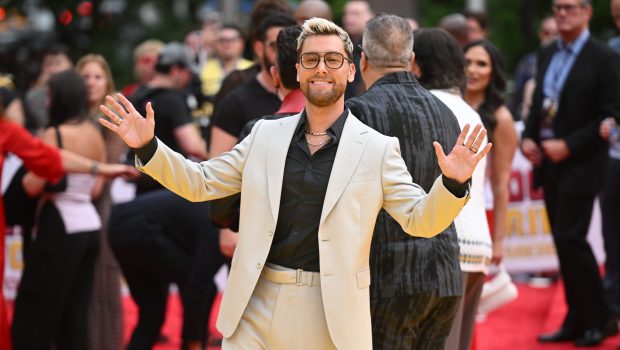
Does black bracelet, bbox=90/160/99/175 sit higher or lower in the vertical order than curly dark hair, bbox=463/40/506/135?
lower

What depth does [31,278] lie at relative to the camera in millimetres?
8188

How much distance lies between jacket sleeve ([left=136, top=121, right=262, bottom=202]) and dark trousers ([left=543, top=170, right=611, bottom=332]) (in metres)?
4.66

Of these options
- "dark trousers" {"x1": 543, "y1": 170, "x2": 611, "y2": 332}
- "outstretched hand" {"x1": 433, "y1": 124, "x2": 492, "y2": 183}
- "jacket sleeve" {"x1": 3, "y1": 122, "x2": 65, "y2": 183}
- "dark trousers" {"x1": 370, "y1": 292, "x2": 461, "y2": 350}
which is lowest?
"dark trousers" {"x1": 543, "y1": 170, "x2": 611, "y2": 332}

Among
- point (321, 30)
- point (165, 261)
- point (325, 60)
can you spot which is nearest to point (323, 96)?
point (325, 60)

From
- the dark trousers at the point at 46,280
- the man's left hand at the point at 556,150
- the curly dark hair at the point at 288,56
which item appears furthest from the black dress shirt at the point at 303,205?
the man's left hand at the point at 556,150

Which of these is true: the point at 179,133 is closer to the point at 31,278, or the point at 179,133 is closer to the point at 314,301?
the point at 31,278

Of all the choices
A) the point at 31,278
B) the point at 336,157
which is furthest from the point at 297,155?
the point at 31,278

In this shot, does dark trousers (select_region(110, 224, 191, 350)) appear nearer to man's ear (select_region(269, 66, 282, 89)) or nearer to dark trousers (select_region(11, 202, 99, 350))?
dark trousers (select_region(11, 202, 99, 350))

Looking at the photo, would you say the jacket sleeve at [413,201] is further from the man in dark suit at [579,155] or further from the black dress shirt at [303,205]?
the man in dark suit at [579,155]

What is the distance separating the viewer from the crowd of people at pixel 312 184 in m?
5.06

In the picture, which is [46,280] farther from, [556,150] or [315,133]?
[556,150]

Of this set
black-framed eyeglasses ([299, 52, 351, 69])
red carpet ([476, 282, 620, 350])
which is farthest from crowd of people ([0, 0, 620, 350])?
red carpet ([476, 282, 620, 350])

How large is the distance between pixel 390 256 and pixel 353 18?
18.3ft

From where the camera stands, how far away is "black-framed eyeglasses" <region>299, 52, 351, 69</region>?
16.7ft
